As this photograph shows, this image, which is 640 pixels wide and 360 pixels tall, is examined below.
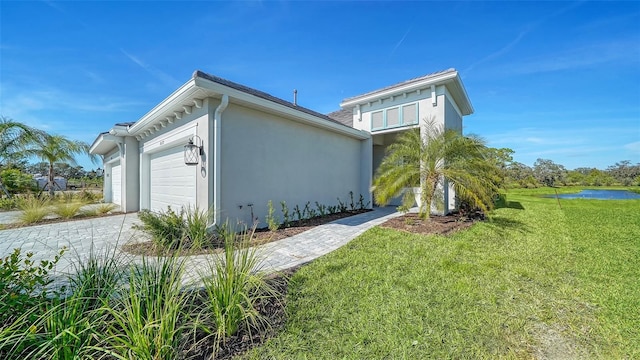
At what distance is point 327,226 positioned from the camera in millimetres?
7535

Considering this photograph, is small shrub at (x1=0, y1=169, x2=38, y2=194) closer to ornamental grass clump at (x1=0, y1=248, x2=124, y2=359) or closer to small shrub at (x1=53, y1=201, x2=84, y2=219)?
small shrub at (x1=53, y1=201, x2=84, y2=219)

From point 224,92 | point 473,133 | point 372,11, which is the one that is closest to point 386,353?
point 224,92

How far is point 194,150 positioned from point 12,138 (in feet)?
45.5

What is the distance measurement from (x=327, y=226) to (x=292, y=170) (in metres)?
2.25

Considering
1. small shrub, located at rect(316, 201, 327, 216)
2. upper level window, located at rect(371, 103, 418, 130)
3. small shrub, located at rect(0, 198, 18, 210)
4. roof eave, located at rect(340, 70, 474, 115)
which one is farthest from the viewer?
small shrub, located at rect(0, 198, 18, 210)

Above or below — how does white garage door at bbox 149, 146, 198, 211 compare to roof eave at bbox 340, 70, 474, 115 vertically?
below

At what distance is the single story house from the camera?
632 cm

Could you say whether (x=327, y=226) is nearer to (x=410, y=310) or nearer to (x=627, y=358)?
(x=410, y=310)

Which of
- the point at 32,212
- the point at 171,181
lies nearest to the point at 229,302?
the point at 171,181

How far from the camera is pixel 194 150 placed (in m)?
6.60

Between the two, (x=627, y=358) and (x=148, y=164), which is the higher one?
(x=148, y=164)

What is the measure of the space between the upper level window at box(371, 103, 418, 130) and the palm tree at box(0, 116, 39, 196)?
18.2 meters

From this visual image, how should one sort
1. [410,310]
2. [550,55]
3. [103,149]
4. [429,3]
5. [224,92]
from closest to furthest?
[410,310] < [224,92] < [429,3] < [550,55] < [103,149]

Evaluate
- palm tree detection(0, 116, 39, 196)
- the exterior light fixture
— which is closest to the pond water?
the exterior light fixture
